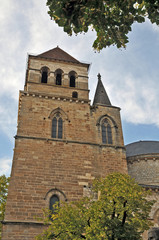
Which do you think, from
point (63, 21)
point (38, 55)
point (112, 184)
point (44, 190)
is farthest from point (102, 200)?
point (38, 55)

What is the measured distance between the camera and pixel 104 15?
5.46m

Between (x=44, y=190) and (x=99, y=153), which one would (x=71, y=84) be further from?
(x=44, y=190)

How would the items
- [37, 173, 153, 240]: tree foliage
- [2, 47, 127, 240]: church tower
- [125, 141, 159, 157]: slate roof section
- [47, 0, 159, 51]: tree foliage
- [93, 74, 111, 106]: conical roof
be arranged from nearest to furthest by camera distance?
[47, 0, 159, 51]: tree foliage, [37, 173, 153, 240]: tree foliage, [2, 47, 127, 240]: church tower, [93, 74, 111, 106]: conical roof, [125, 141, 159, 157]: slate roof section

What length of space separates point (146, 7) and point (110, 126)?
16092 millimetres

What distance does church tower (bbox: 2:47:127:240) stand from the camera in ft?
51.1

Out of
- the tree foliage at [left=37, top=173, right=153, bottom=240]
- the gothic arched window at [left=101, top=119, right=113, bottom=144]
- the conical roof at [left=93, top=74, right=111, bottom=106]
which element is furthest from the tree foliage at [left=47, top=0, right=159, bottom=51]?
the conical roof at [left=93, top=74, right=111, bottom=106]

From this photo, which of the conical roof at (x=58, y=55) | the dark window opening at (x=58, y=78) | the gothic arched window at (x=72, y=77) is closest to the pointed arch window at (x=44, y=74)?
the dark window opening at (x=58, y=78)

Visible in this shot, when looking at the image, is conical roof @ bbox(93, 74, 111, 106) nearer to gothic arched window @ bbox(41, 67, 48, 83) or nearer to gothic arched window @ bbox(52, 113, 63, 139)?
gothic arched window @ bbox(52, 113, 63, 139)

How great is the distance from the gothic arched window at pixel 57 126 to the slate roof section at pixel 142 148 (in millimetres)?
7348

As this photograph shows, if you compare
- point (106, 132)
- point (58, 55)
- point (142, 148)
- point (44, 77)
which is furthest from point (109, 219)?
point (58, 55)

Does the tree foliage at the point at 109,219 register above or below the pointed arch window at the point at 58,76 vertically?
below

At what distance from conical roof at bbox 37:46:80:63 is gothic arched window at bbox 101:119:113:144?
24.5 ft

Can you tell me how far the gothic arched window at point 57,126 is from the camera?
1924cm

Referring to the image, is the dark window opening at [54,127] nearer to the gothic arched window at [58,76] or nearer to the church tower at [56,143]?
the church tower at [56,143]
